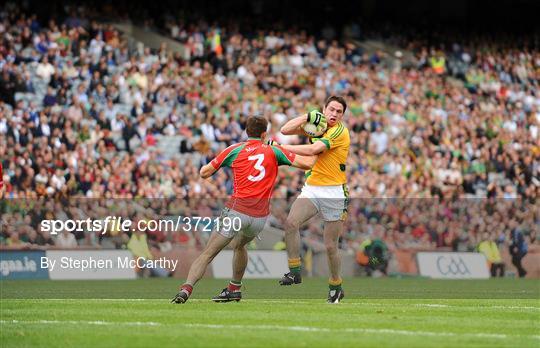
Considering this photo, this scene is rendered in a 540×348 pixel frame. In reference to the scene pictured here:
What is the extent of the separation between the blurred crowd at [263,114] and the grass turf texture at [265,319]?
6107 mm

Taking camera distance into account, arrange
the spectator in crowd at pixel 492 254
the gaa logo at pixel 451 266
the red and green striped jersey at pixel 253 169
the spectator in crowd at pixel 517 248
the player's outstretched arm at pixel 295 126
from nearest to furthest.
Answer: the red and green striped jersey at pixel 253 169, the player's outstretched arm at pixel 295 126, the gaa logo at pixel 451 266, the spectator in crowd at pixel 492 254, the spectator in crowd at pixel 517 248

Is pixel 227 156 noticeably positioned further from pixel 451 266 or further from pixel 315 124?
pixel 451 266

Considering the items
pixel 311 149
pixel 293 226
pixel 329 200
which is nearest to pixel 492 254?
pixel 329 200

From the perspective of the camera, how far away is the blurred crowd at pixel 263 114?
2600 centimetres

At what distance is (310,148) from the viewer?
14.9 m

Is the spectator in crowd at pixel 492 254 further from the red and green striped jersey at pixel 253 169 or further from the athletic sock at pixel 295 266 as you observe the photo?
the red and green striped jersey at pixel 253 169

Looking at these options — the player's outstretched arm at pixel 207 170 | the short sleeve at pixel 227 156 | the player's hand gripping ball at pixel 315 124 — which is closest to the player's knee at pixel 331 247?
the player's hand gripping ball at pixel 315 124

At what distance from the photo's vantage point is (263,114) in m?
31.3

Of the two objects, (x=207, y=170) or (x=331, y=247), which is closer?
(x=207, y=170)

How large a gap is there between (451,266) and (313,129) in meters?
11.4

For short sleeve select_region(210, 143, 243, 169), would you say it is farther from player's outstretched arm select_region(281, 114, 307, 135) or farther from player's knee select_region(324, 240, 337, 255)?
player's knee select_region(324, 240, 337, 255)

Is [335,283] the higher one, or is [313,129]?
[313,129]

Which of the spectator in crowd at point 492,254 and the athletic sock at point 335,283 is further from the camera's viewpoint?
the spectator in crowd at point 492,254

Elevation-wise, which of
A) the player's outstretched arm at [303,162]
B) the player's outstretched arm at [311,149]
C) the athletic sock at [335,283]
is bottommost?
the athletic sock at [335,283]
